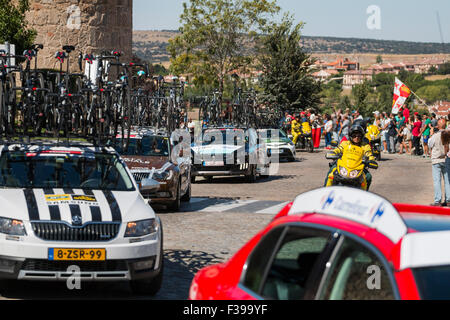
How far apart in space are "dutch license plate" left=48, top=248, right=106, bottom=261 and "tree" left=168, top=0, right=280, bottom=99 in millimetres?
50252

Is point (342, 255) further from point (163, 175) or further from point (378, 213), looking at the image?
point (163, 175)

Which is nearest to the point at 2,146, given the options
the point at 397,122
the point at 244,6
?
the point at 397,122

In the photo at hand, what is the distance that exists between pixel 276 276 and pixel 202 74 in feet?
191

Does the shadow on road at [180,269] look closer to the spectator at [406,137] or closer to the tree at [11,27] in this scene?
the tree at [11,27]

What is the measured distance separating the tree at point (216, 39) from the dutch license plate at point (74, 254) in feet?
165

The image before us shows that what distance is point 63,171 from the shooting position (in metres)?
9.10

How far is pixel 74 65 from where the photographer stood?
39.3 m

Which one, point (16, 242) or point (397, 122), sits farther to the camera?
point (397, 122)

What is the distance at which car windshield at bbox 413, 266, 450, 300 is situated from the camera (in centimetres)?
341

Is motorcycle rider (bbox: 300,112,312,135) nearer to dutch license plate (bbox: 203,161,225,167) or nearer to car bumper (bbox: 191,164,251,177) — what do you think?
car bumper (bbox: 191,164,251,177)

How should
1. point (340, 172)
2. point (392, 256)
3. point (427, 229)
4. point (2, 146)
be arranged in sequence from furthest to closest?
point (340, 172) < point (2, 146) < point (427, 229) < point (392, 256)

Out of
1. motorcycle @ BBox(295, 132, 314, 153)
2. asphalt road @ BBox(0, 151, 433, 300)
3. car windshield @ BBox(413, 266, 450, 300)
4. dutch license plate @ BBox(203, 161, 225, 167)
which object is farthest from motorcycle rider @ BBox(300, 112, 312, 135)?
car windshield @ BBox(413, 266, 450, 300)

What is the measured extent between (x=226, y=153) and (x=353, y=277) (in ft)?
63.4
